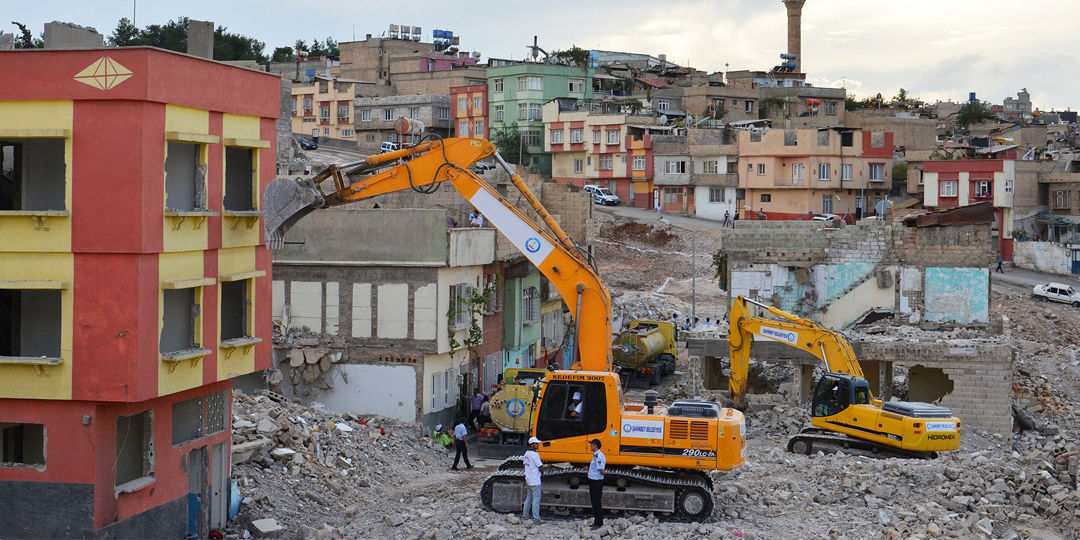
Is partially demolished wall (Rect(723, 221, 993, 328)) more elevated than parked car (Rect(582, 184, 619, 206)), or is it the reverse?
parked car (Rect(582, 184, 619, 206))

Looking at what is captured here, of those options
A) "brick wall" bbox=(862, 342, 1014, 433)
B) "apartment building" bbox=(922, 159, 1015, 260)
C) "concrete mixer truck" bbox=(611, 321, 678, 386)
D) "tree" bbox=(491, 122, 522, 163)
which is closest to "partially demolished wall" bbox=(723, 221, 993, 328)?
"brick wall" bbox=(862, 342, 1014, 433)

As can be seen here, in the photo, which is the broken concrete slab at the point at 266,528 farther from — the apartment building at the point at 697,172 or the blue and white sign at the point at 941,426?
the apartment building at the point at 697,172

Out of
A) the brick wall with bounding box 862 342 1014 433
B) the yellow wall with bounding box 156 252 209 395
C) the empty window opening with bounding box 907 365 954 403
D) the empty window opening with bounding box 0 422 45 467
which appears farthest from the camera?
the empty window opening with bounding box 907 365 954 403

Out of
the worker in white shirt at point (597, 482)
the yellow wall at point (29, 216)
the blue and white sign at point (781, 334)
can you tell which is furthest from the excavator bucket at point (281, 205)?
the blue and white sign at point (781, 334)

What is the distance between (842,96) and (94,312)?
3460 inches

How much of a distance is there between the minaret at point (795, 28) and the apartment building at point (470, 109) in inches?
1795

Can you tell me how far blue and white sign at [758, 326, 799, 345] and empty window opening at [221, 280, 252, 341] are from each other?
14586 millimetres

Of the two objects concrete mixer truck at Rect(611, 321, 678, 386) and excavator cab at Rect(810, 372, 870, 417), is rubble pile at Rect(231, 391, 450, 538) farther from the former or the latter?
concrete mixer truck at Rect(611, 321, 678, 386)

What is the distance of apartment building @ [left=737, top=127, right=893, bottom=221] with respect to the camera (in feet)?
229

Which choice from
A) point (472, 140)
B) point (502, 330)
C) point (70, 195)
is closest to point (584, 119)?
point (502, 330)

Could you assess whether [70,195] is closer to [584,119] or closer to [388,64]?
[584,119]

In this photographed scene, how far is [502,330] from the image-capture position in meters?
34.5

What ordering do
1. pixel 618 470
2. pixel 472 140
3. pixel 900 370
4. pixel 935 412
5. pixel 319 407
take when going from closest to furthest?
pixel 618 470 → pixel 472 140 → pixel 935 412 → pixel 319 407 → pixel 900 370

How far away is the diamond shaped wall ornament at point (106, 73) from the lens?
52.5 feet
